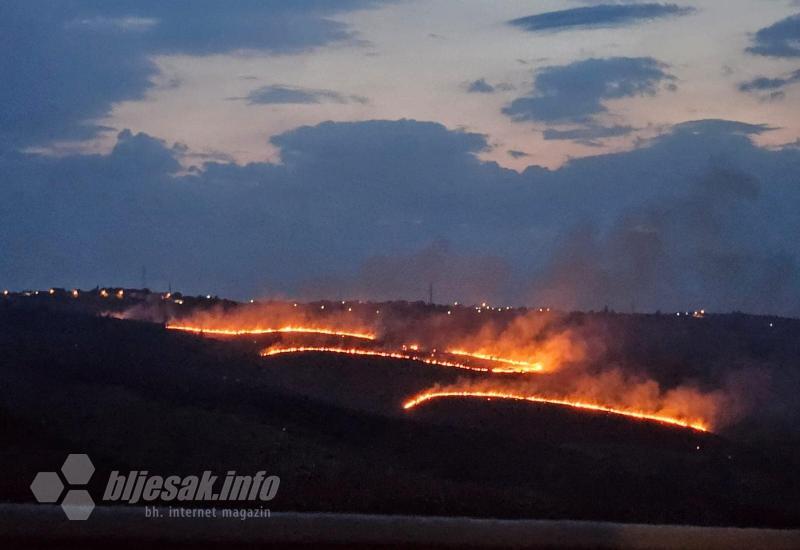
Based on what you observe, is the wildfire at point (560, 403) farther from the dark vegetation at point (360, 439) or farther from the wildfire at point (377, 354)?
the wildfire at point (377, 354)

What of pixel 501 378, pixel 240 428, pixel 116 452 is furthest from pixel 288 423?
pixel 501 378

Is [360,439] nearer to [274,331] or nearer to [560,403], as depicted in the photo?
[560,403]

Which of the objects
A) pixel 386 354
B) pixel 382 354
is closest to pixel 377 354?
pixel 382 354

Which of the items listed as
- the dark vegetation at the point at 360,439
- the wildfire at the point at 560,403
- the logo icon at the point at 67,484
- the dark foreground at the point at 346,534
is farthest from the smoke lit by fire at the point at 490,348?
the dark foreground at the point at 346,534

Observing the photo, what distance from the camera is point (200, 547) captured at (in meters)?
5.98

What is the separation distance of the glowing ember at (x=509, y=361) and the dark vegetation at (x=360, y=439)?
2700mm

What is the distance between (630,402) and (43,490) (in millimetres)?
13410

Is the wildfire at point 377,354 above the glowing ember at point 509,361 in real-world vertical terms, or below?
above

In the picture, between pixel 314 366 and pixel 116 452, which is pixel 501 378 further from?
pixel 116 452

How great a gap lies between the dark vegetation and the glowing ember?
2.70 metres

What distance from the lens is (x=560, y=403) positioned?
1895 centimetres

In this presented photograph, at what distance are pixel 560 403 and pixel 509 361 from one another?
6184 millimetres

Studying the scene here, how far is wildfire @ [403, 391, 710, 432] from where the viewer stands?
1838cm

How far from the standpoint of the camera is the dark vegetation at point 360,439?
11.2 m
